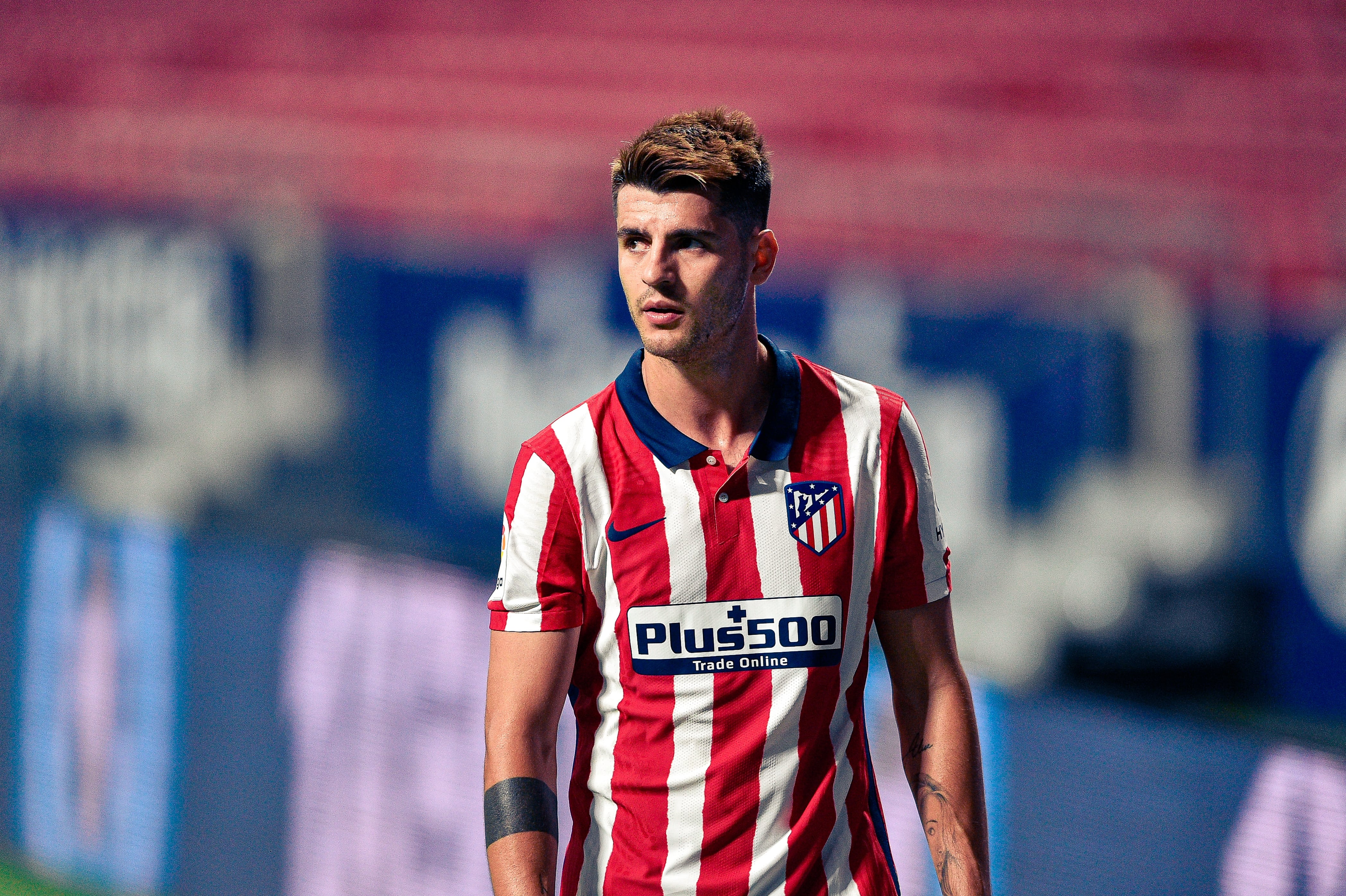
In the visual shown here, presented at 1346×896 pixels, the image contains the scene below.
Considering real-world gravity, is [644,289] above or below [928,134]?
below

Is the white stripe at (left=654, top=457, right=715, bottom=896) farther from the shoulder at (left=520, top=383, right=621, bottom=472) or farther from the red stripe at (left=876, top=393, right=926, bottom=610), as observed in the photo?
the red stripe at (left=876, top=393, right=926, bottom=610)

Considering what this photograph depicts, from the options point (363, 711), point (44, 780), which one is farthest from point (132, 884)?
point (363, 711)

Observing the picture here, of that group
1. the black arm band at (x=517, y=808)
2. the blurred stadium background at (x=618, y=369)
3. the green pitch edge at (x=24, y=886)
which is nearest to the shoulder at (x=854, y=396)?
the black arm band at (x=517, y=808)

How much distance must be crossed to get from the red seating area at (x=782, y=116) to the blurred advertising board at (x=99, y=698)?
2148 mm

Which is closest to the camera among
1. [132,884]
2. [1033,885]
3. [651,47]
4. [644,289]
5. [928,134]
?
[644,289]

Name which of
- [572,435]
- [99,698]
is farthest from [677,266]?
[99,698]

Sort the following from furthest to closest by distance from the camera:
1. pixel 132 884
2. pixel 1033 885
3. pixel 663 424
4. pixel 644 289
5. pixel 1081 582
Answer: pixel 1081 582, pixel 132 884, pixel 1033 885, pixel 663 424, pixel 644 289

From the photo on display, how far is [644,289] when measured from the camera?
1.58 metres

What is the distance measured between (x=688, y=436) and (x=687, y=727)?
1.03ft

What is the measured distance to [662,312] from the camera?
158 centimetres

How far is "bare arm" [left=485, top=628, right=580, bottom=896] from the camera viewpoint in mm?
1620

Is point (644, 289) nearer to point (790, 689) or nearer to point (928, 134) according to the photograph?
point (790, 689)

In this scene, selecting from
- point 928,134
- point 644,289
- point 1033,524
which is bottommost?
point 1033,524

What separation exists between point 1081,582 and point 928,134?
4026 mm
